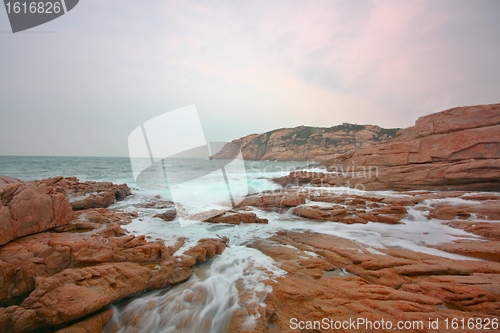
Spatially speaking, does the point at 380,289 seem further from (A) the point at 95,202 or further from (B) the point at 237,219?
(A) the point at 95,202

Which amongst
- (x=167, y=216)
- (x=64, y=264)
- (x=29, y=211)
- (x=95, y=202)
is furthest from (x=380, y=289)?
(x=95, y=202)

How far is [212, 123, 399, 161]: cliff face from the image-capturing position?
61000mm

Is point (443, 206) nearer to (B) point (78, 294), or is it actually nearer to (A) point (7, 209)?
(B) point (78, 294)

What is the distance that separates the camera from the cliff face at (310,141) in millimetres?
61000

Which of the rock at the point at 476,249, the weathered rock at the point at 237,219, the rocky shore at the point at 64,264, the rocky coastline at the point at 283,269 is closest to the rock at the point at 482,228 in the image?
the rocky coastline at the point at 283,269

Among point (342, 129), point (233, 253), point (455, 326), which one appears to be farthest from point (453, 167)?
point (342, 129)

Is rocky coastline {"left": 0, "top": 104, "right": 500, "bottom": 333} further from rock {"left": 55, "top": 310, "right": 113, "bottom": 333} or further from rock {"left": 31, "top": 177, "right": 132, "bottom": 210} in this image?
rock {"left": 31, "top": 177, "right": 132, "bottom": 210}

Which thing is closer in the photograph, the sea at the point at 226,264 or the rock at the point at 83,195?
the sea at the point at 226,264

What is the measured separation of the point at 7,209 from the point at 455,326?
716 centimetres

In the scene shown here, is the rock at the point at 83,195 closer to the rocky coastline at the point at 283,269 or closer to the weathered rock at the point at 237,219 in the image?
the rocky coastline at the point at 283,269

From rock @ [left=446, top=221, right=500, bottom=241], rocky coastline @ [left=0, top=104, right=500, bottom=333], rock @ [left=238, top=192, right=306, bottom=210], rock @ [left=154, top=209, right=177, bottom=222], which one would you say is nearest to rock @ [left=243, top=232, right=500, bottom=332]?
rocky coastline @ [left=0, top=104, right=500, bottom=333]

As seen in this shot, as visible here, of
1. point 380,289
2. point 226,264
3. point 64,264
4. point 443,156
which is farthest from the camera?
point 443,156

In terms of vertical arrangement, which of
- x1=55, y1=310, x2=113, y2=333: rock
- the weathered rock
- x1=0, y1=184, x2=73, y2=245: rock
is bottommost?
the weathered rock

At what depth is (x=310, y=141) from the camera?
69.5 m
